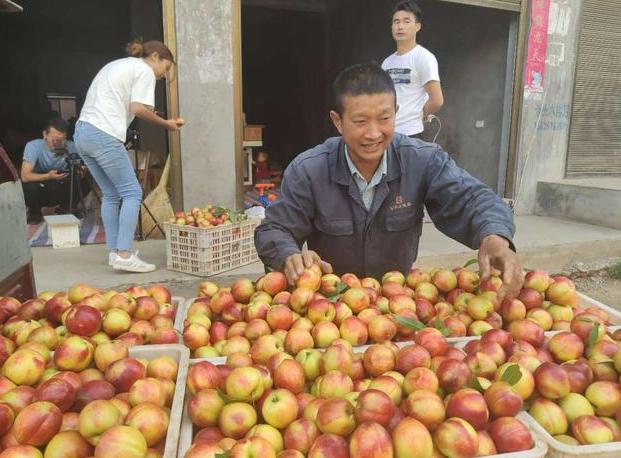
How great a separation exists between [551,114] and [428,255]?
3.69 meters

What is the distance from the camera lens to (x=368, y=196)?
2.63 meters

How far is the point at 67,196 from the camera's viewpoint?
23.4 feet

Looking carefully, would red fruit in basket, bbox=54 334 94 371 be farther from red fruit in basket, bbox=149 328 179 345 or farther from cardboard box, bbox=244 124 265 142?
cardboard box, bbox=244 124 265 142

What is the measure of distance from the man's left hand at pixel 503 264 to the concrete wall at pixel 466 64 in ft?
20.2

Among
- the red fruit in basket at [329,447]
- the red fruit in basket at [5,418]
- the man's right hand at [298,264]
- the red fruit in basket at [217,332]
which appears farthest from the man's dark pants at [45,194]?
the red fruit in basket at [329,447]

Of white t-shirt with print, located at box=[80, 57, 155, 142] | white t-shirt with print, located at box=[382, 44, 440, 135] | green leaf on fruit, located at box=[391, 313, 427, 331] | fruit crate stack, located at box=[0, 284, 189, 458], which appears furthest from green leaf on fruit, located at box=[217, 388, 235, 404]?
white t-shirt with print, located at box=[382, 44, 440, 135]

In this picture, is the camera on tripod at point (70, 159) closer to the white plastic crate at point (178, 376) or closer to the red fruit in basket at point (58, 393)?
the white plastic crate at point (178, 376)

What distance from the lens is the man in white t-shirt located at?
14.6ft

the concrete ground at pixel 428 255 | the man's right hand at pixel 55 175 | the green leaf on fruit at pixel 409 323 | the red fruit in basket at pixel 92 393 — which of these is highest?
the green leaf on fruit at pixel 409 323

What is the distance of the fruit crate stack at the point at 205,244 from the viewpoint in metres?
4.64

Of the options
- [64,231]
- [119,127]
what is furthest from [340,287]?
[64,231]

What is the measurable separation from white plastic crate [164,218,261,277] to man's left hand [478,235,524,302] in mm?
2990

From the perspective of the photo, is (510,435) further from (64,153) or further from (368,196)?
(64,153)

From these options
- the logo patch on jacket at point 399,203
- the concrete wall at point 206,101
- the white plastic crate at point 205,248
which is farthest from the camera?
the concrete wall at point 206,101
